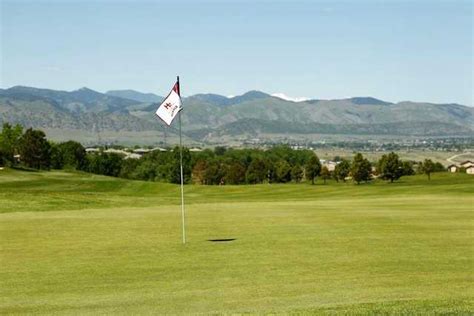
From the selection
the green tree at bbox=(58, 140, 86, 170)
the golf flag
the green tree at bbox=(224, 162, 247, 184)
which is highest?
the golf flag

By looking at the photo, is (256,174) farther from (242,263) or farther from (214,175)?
(242,263)

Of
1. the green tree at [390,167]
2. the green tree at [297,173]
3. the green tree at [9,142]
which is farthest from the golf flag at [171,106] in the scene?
the green tree at [297,173]

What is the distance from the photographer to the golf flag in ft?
83.3

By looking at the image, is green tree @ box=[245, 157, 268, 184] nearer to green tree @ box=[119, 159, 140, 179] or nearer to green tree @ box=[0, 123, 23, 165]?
green tree @ box=[119, 159, 140, 179]

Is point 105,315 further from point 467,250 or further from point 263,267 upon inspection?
point 467,250

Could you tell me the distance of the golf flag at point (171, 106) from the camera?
25375 millimetres

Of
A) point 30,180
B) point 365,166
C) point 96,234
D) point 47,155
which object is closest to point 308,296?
point 96,234

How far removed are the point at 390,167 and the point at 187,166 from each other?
6641 centimetres

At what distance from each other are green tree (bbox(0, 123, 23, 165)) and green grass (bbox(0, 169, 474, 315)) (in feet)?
313

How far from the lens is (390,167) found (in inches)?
4407

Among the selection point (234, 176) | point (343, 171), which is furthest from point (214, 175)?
point (343, 171)

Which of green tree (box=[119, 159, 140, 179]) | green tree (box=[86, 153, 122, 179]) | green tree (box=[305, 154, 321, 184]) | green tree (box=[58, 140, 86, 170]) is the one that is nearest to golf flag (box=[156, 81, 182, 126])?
green tree (box=[305, 154, 321, 184])

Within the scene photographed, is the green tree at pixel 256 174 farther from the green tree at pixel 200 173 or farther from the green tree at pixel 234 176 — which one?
the green tree at pixel 200 173

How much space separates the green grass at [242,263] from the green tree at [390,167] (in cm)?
7669
